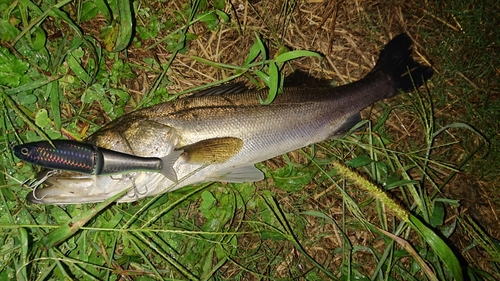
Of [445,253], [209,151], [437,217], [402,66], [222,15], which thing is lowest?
[437,217]

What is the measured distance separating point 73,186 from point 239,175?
4.21 ft

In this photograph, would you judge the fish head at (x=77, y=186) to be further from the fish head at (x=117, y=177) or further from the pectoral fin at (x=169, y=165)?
the pectoral fin at (x=169, y=165)

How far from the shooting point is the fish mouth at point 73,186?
8.58 feet

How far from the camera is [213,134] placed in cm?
293

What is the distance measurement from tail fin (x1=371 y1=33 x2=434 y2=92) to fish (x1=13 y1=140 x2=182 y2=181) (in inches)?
93.4

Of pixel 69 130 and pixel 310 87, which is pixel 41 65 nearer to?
pixel 69 130

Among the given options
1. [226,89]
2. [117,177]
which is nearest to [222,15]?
[226,89]

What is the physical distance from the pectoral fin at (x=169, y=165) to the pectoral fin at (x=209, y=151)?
76mm

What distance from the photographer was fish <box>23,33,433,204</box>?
106 inches

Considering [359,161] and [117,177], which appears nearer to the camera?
[117,177]

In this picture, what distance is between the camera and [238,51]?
12.0 ft

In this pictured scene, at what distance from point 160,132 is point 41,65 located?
1292 mm

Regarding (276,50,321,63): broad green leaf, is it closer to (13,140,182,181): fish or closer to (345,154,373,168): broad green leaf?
(345,154,373,168): broad green leaf

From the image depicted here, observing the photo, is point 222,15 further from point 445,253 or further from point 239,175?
point 445,253
